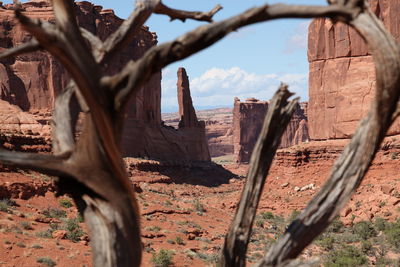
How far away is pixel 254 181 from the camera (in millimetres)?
2969

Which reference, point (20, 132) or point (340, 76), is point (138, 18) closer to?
point (20, 132)

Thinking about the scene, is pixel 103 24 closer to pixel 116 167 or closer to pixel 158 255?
pixel 158 255

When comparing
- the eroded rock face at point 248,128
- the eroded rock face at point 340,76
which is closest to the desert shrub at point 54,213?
the eroded rock face at point 340,76

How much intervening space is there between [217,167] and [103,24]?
23.5 metres

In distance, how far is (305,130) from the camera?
87938 mm

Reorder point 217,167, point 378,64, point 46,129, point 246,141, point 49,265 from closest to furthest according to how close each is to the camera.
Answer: point 378,64 → point 49,265 → point 46,129 → point 217,167 → point 246,141

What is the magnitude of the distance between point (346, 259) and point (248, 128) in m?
69.4

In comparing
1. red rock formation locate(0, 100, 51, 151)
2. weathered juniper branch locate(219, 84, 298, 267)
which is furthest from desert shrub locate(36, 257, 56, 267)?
red rock formation locate(0, 100, 51, 151)

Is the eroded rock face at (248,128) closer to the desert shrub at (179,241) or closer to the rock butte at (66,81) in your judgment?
the rock butte at (66,81)

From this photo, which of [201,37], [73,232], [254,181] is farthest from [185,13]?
[73,232]

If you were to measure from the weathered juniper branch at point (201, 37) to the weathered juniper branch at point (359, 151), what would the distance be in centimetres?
18

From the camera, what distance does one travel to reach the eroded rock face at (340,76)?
3322 centimetres

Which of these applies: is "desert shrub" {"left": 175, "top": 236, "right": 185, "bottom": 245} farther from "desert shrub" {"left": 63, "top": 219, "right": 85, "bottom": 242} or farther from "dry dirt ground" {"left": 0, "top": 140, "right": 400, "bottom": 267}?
"desert shrub" {"left": 63, "top": 219, "right": 85, "bottom": 242}

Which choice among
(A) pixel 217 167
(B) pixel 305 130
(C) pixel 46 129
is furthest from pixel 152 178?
(B) pixel 305 130
